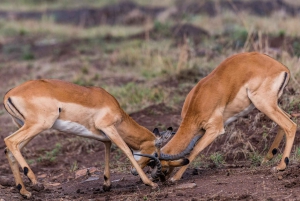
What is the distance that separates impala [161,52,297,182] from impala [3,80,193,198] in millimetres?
292

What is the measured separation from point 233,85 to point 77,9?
19.0 meters

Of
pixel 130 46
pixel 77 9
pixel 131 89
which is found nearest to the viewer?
pixel 131 89

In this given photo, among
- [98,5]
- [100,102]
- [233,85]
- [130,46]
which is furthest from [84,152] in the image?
[98,5]

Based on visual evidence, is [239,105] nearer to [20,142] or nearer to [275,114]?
[275,114]

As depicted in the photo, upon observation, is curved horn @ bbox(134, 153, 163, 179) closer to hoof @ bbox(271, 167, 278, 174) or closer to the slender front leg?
hoof @ bbox(271, 167, 278, 174)

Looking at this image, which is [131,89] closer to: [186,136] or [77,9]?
[186,136]

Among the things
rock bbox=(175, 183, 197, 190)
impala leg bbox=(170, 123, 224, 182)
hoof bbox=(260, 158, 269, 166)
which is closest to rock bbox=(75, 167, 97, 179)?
impala leg bbox=(170, 123, 224, 182)

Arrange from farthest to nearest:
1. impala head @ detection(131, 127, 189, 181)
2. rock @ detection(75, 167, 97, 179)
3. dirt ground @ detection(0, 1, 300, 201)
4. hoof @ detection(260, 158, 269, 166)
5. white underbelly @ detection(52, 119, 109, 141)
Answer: rock @ detection(75, 167, 97, 179) < hoof @ detection(260, 158, 269, 166) < white underbelly @ detection(52, 119, 109, 141) < impala head @ detection(131, 127, 189, 181) < dirt ground @ detection(0, 1, 300, 201)

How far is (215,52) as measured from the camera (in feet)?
40.2

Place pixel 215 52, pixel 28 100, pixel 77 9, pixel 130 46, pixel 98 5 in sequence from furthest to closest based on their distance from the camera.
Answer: pixel 98 5
pixel 77 9
pixel 130 46
pixel 215 52
pixel 28 100

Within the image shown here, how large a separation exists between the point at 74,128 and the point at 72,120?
0.37ft

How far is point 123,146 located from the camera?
6.62m

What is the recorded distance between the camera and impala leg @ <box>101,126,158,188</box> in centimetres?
652

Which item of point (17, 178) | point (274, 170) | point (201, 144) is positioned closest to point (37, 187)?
point (17, 178)
